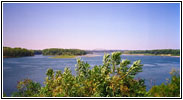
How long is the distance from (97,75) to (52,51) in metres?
2.73

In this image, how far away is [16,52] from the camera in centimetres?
434

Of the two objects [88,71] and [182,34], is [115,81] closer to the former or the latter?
[88,71]

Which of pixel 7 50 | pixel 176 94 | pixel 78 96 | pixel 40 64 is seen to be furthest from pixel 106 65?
pixel 40 64

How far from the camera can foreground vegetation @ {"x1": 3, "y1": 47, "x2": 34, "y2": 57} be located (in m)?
3.85

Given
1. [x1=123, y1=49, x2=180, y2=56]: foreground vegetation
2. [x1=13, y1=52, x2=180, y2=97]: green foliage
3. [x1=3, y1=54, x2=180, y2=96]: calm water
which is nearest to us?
[x1=13, y1=52, x2=180, y2=97]: green foliage

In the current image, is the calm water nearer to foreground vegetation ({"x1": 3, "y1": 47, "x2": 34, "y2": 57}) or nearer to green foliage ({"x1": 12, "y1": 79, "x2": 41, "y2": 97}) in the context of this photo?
foreground vegetation ({"x1": 3, "y1": 47, "x2": 34, "y2": 57})

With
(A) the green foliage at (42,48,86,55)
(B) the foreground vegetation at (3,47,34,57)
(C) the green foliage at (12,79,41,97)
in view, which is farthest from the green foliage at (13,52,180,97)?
(A) the green foliage at (42,48,86,55)

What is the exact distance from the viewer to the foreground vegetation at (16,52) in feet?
12.6

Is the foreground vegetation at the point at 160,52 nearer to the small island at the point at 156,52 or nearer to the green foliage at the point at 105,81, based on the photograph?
the small island at the point at 156,52

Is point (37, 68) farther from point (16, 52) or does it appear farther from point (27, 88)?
point (27, 88)

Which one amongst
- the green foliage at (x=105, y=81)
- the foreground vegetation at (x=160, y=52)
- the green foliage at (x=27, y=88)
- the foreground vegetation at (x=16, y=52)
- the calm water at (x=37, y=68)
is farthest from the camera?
the foreground vegetation at (x=160, y=52)

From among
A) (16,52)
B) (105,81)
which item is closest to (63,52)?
(16,52)

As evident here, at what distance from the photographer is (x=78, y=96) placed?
2.62m

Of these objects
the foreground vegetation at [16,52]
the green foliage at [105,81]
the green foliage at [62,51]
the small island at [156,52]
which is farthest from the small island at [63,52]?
the green foliage at [105,81]
